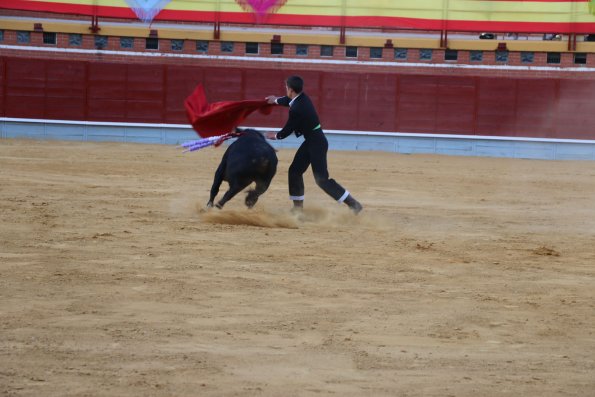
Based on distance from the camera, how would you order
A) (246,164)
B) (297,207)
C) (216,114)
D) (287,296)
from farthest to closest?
(216,114)
(297,207)
(246,164)
(287,296)

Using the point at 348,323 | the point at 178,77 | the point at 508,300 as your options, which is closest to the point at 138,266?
the point at 348,323

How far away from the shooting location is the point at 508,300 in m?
5.89

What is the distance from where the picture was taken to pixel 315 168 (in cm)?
917

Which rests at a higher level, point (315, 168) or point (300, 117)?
point (300, 117)

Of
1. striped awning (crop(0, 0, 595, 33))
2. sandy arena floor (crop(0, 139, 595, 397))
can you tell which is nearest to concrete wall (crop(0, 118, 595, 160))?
striped awning (crop(0, 0, 595, 33))

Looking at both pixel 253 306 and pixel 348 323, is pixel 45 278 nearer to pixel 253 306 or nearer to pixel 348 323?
pixel 253 306

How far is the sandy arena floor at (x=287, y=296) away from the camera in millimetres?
4164

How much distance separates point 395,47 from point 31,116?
762cm

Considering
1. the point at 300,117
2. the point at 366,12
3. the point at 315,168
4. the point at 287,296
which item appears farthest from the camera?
the point at 366,12

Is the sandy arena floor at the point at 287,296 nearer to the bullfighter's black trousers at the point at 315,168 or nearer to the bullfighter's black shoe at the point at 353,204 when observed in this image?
the bullfighter's black shoe at the point at 353,204

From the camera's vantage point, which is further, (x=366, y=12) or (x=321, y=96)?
(x=366, y=12)

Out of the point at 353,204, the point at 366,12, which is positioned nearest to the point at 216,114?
the point at 353,204

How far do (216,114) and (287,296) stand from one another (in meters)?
4.13

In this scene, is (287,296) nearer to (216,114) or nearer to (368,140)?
(216,114)
